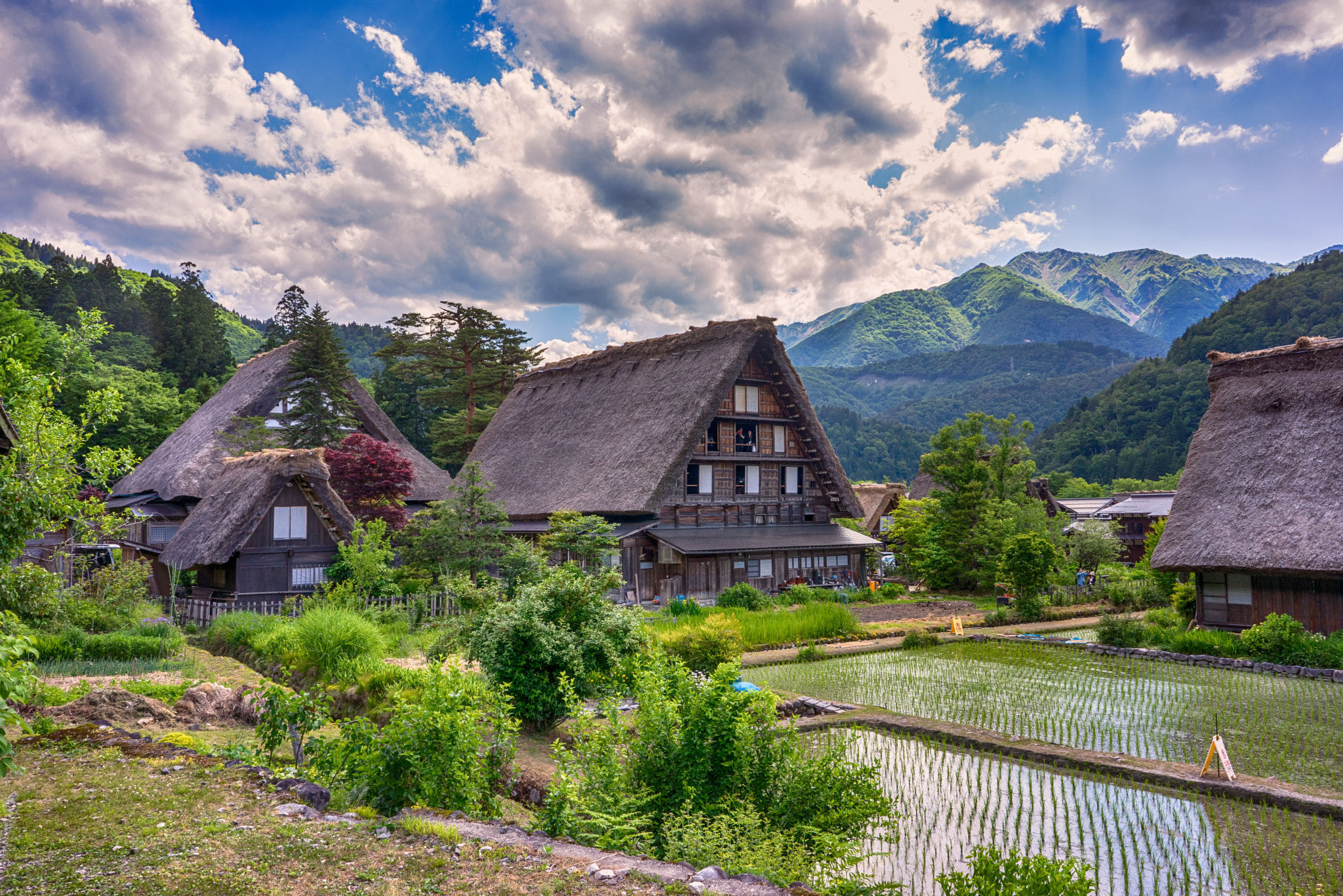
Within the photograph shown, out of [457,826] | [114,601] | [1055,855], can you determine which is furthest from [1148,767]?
[114,601]

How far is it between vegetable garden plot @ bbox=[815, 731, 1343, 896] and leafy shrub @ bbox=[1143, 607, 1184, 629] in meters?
13.3

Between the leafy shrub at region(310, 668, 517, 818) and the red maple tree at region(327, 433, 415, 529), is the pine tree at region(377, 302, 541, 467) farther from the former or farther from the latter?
the leafy shrub at region(310, 668, 517, 818)

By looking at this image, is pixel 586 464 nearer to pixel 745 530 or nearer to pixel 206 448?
pixel 745 530

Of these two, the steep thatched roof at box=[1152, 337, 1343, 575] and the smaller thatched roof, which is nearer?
the smaller thatched roof

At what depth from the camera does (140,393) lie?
42.1 m

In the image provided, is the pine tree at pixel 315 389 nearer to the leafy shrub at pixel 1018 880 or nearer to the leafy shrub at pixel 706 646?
the leafy shrub at pixel 706 646

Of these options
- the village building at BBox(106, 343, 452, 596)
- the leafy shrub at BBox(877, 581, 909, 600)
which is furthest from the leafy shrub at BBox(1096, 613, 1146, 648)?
the village building at BBox(106, 343, 452, 596)

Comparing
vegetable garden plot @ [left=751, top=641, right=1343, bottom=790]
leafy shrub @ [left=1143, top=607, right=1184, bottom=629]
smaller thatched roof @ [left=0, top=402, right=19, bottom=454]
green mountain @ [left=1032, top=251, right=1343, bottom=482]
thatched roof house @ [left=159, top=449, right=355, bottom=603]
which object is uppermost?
green mountain @ [left=1032, top=251, right=1343, bottom=482]

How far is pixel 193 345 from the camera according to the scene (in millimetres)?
50594

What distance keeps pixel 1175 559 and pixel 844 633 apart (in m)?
8.56

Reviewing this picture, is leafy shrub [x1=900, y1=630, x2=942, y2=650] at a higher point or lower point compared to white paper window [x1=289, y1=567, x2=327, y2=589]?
lower

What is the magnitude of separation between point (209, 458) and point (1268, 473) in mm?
35132

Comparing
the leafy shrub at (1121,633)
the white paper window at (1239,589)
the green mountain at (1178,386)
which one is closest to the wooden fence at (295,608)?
the leafy shrub at (1121,633)

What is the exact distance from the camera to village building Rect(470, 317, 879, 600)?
26453 millimetres
